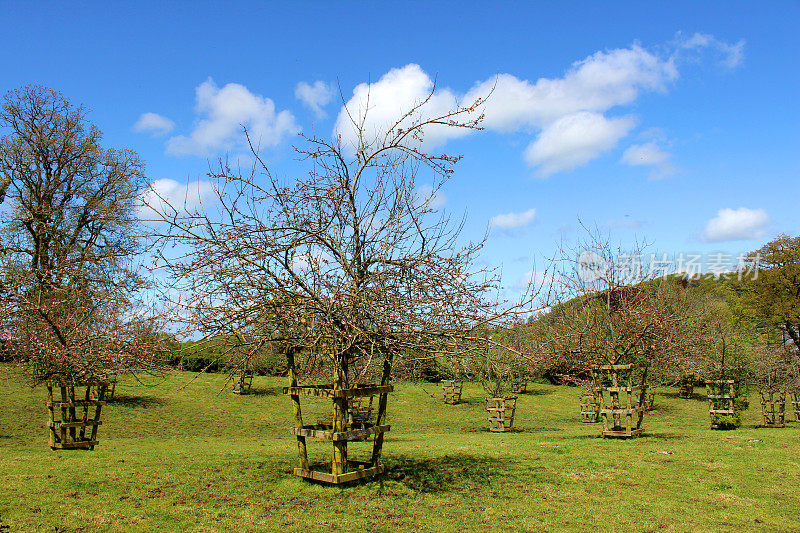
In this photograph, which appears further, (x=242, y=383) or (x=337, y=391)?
(x=242, y=383)

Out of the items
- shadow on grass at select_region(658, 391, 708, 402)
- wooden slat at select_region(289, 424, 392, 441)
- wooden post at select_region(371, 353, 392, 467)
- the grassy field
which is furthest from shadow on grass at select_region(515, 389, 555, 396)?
wooden slat at select_region(289, 424, 392, 441)

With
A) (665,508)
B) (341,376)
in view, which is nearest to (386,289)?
(341,376)

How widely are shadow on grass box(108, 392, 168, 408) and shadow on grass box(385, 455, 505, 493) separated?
1623cm

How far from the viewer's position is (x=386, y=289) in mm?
8680

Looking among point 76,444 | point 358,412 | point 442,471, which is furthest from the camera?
point 358,412

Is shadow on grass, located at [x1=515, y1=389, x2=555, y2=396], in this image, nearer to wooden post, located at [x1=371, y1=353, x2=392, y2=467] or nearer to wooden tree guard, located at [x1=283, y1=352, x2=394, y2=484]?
wooden post, located at [x1=371, y1=353, x2=392, y2=467]

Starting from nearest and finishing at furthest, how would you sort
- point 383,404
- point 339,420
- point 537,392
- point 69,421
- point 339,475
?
point 339,475 < point 339,420 < point 383,404 < point 69,421 < point 537,392

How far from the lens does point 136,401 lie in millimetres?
24109

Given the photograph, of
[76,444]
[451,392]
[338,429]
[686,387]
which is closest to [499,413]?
[451,392]

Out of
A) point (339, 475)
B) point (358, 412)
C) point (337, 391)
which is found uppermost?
point (337, 391)

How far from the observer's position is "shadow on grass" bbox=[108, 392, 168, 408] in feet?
76.4

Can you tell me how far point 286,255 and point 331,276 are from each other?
0.80 m

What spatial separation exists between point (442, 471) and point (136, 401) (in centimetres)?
1857

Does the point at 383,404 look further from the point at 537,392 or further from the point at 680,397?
the point at 680,397
